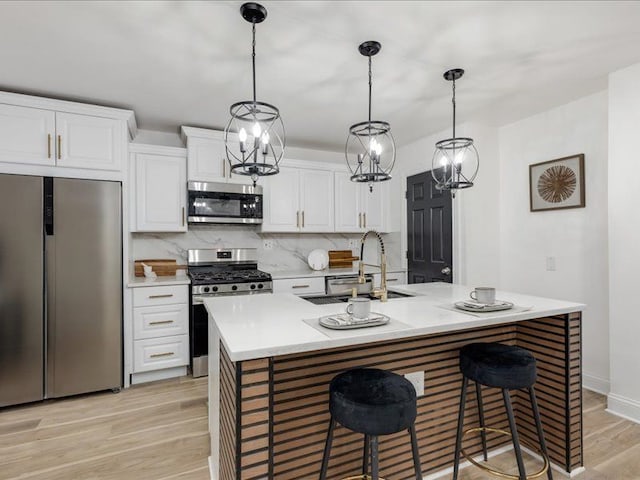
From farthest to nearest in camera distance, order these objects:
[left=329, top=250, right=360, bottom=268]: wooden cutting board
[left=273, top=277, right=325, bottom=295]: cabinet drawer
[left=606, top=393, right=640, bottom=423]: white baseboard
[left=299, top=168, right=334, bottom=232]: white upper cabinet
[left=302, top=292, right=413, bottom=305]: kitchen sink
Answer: [left=329, top=250, right=360, bottom=268]: wooden cutting board, [left=299, top=168, right=334, bottom=232]: white upper cabinet, [left=273, top=277, right=325, bottom=295]: cabinet drawer, [left=606, top=393, right=640, bottom=423]: white baseboard, [left=302, top=292, right=413, bottom=305]: kitchen sink

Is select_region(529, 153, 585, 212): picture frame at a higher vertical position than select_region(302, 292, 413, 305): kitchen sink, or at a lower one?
higher

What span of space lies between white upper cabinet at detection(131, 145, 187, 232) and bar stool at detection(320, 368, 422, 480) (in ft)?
9.01

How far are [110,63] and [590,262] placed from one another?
4.07 meters

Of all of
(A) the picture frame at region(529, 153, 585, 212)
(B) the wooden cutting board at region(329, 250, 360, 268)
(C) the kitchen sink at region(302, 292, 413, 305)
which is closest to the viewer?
(C) the kitchen sink at region(302, 292, 413, 305)

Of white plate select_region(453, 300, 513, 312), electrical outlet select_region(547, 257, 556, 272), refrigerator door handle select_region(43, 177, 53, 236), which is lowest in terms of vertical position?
white plate select_region(453, 300, 513, 312)

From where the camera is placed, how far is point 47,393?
8.98 ft

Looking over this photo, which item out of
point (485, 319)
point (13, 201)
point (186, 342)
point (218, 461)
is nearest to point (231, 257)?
point (186, 342)

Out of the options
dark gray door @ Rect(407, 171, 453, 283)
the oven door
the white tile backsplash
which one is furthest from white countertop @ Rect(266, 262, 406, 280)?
the oven door

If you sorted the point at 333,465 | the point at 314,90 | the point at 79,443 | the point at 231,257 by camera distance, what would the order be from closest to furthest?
the point at 333,465 < the point at 79,443 < the point at 314,90 < the point at 231,257

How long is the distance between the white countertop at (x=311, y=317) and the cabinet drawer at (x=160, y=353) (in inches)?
58.8

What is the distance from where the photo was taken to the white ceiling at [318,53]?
1.85 meters

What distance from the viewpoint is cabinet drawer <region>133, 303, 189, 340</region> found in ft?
10.2

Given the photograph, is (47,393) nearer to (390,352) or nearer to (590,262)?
(390,352)

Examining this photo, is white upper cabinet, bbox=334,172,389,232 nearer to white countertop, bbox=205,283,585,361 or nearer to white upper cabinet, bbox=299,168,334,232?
white upper cabinet, bbox=299,168,334,232
